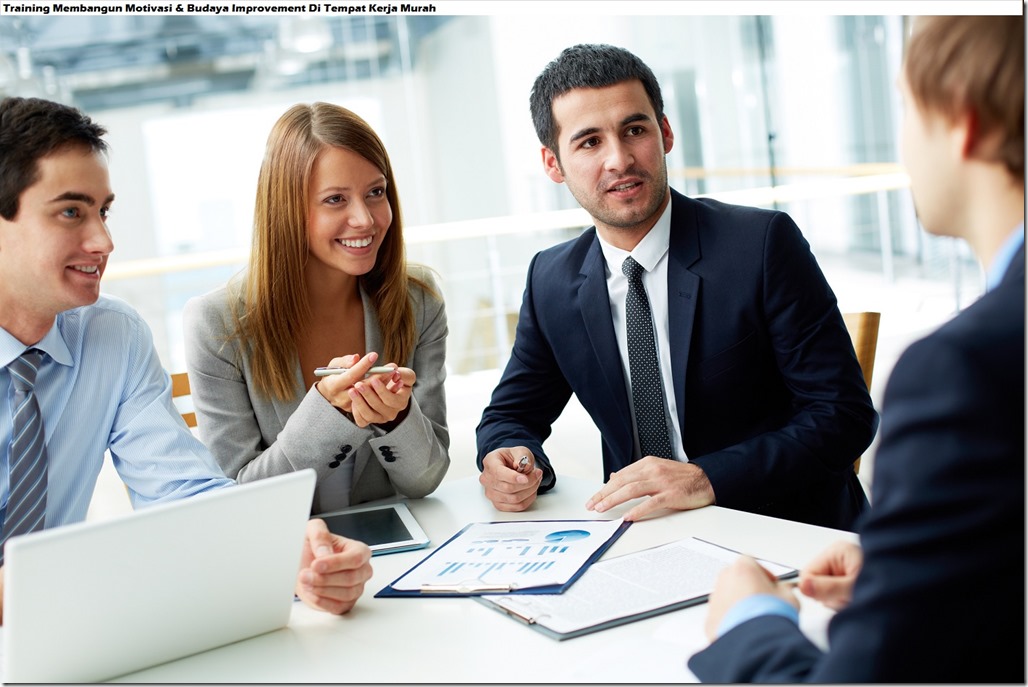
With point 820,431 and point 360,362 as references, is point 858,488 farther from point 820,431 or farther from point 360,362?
point 360,362

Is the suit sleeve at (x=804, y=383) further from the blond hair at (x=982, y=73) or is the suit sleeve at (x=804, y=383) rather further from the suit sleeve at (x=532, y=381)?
the blond hair at (x=982, y=73)

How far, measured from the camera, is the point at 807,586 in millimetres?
1018

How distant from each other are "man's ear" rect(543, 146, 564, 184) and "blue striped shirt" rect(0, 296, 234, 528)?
913 millimetres

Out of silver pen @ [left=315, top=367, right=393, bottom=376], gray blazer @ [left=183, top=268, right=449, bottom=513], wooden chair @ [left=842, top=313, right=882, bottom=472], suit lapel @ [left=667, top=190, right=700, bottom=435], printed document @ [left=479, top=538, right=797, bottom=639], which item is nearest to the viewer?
printed document @ [left=479, top=538, right=797, bottom=639]

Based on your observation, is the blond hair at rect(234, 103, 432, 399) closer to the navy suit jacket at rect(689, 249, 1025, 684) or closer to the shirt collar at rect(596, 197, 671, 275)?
the shirt collar at rect(596, 197, 671, 275)

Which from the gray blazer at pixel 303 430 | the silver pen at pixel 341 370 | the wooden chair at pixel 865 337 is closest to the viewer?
the silver pen at pixel 341 370

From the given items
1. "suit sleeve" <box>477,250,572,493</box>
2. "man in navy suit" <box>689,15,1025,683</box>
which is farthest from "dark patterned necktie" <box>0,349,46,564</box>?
"man in navy suit" <box>689,15,1025,683</box>

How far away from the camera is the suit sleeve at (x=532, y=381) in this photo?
208 cm

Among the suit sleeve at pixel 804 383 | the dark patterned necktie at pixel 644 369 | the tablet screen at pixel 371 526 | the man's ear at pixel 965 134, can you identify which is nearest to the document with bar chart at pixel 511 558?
the tablet screen at pixel 371 526

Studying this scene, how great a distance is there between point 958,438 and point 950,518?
2.3 inches

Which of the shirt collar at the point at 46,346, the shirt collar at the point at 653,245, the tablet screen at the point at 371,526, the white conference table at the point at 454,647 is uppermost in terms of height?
the shirt collar at the point at 653,245

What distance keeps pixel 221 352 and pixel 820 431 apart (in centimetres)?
114

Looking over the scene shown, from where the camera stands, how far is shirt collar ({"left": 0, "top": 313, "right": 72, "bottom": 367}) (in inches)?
62.8

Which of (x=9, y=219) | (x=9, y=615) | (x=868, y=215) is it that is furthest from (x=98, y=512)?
(x=868, y=215)
